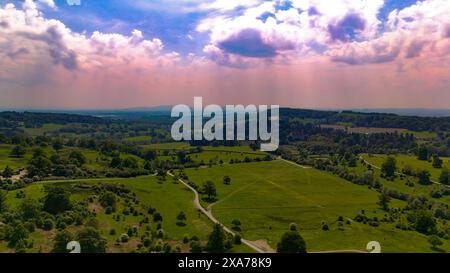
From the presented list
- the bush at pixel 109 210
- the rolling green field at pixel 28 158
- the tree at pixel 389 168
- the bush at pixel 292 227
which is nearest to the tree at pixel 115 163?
the rolling green field at pixel 28 158

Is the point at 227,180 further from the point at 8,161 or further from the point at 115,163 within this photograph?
the point at 8,161

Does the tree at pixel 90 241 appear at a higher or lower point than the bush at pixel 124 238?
higher

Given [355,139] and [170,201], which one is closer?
[170,201]

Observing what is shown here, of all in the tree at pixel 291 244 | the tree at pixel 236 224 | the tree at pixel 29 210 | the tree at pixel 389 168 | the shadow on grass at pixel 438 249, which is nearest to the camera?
the tree at pixel 291 244

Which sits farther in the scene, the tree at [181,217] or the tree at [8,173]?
the tree at [8,173]

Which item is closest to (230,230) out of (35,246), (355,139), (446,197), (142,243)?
(142,243)

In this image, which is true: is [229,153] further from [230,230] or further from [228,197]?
[230,230]

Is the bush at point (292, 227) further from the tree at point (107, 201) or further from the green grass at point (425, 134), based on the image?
the green grass at point (425, 134)
